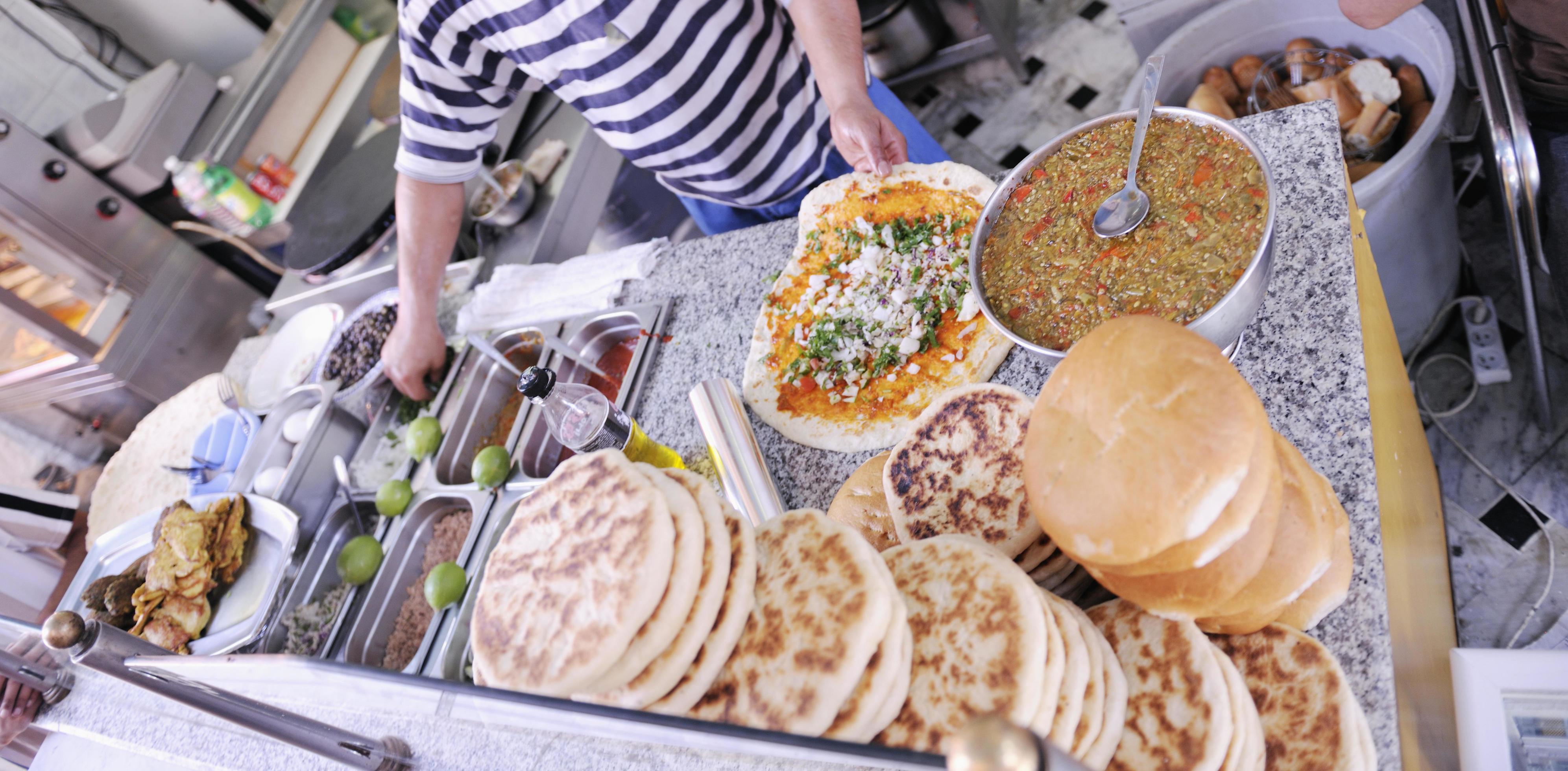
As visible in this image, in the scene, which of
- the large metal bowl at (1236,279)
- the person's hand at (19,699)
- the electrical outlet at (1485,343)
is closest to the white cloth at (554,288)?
the large metal bowl at (1236,279)

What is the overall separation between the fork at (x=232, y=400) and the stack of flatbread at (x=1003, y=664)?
330 centimetres

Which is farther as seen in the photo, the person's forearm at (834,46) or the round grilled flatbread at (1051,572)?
the person's forearm at (834,46)

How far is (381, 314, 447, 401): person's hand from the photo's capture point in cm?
309

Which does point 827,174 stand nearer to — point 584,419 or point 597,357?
point 597,357

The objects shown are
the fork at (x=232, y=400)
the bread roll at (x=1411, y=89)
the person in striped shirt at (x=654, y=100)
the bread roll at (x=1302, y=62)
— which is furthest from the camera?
the fork at (x=232, y=400)

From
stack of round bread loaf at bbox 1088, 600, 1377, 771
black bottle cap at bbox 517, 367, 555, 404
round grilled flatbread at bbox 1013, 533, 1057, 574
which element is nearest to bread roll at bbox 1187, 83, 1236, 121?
round grilled flatbread at bbox 1013, 533, 1057, 574

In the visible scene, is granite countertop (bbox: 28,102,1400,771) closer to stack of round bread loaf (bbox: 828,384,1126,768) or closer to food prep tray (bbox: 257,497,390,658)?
stack of round bread loaf (bbox: 828,384,1126,768)

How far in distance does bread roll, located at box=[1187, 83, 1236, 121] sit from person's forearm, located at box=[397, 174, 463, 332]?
122 inches

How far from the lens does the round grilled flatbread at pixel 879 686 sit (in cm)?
103

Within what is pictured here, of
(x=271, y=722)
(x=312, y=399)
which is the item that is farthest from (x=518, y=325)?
(x=271, y=722)

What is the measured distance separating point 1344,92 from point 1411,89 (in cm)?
23

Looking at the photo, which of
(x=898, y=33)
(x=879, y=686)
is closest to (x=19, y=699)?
(x=879, y=686)

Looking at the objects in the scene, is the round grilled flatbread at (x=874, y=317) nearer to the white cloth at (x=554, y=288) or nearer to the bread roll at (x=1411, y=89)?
the white cloth at (x=554, y=288)

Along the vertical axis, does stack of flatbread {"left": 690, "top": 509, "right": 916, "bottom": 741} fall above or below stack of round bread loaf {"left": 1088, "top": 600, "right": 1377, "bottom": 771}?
above
